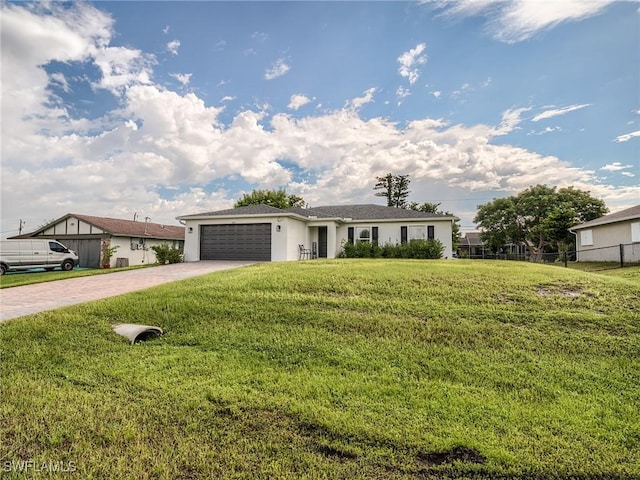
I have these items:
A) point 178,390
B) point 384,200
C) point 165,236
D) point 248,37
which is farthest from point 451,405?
point 384,200

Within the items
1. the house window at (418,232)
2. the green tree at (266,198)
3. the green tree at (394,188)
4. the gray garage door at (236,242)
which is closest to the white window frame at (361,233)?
the house window at (418,232)

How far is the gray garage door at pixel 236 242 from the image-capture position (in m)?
18.0

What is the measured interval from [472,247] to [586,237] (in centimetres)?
2556

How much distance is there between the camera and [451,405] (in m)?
3.55

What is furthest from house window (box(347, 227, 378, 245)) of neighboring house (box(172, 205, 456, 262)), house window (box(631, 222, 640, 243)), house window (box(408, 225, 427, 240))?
house window (box(631, 222, 640, 243))

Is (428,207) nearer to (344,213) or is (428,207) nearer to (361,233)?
(344,213)

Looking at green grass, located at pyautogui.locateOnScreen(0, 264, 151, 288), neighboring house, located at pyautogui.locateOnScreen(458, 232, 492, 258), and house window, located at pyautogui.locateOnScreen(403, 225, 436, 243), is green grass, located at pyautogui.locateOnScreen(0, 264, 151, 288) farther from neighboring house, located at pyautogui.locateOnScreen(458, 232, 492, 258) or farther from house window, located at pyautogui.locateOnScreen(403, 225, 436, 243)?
neighboring house, located at pyautogui.locateOnScreen(458, 232, 492, 258)

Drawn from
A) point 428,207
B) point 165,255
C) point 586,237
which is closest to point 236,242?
point 165,255

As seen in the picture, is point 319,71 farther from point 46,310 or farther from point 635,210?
point 635,210

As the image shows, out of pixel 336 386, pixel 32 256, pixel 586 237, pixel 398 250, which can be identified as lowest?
pixel 336 386

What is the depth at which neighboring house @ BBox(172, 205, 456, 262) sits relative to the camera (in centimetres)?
1784

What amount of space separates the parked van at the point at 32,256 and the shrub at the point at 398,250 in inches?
617

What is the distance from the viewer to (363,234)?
20.4 metres

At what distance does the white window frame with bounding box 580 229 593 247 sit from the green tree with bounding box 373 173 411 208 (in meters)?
26.9
